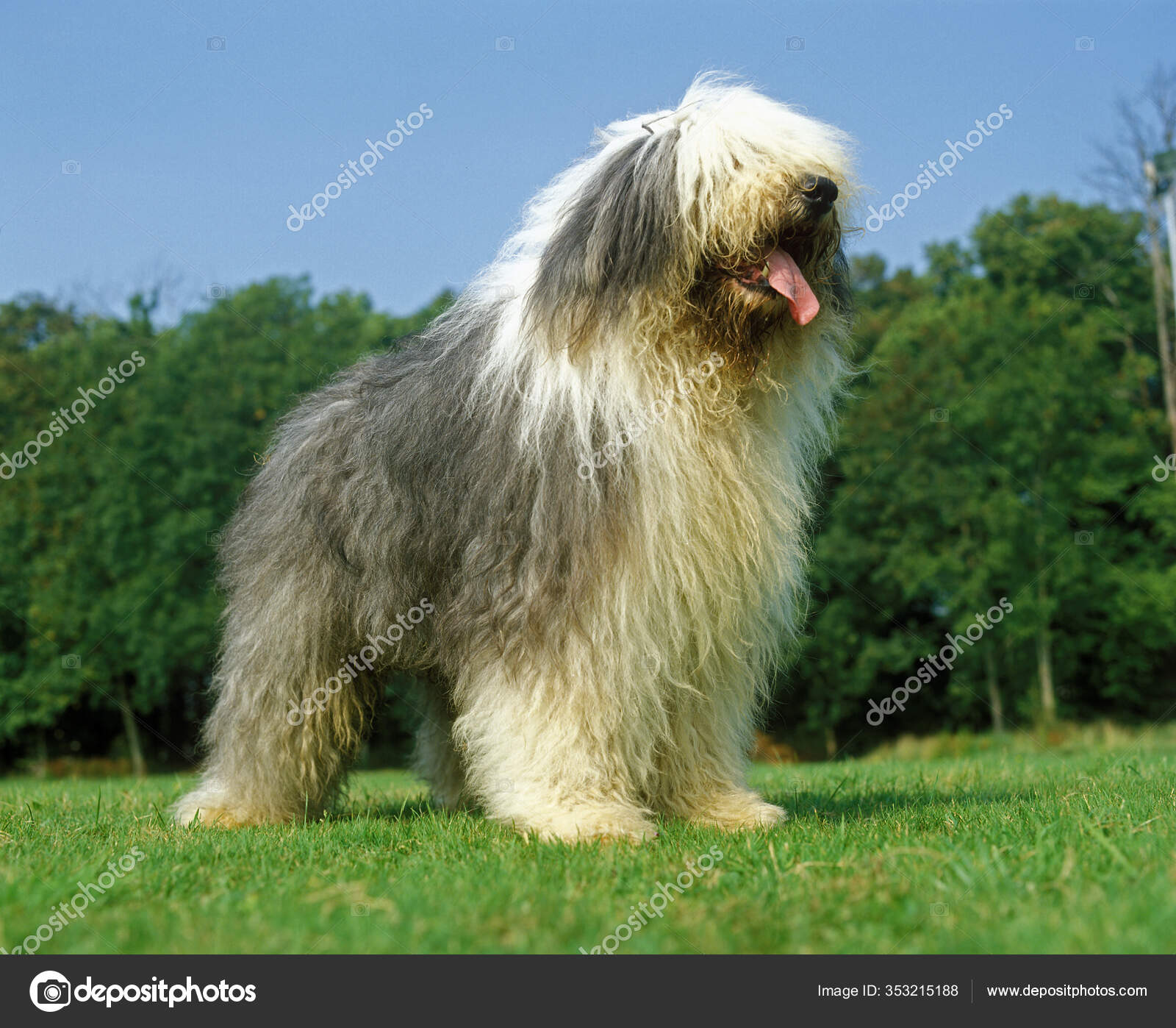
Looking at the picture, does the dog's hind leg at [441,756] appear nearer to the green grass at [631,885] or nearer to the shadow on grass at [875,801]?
the green grass at [631,885]

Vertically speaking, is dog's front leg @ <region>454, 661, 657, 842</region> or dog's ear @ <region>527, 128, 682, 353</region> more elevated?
dog's ear @ <region>527, 128, 682, 353</region>

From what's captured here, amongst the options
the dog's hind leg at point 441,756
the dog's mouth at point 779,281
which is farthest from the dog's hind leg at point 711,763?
the dog's mouth at point 779,281

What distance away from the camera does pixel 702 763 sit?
504cm

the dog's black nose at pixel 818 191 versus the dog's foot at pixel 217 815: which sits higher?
the dog's black nose at pixel 818 191

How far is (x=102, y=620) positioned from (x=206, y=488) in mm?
3335

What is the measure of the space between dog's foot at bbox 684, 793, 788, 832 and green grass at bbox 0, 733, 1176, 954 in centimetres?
12

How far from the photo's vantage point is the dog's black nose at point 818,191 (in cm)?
424

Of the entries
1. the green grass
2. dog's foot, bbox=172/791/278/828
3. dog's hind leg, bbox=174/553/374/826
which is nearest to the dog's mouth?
the green grass

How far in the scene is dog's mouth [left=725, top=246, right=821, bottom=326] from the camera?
427 centimetres

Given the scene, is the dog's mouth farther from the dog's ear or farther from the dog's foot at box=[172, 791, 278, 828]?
the dog's foot at box=[172, 791, 278, 828]

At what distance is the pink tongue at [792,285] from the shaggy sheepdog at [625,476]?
1 cm

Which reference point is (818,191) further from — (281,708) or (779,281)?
(281,708)
